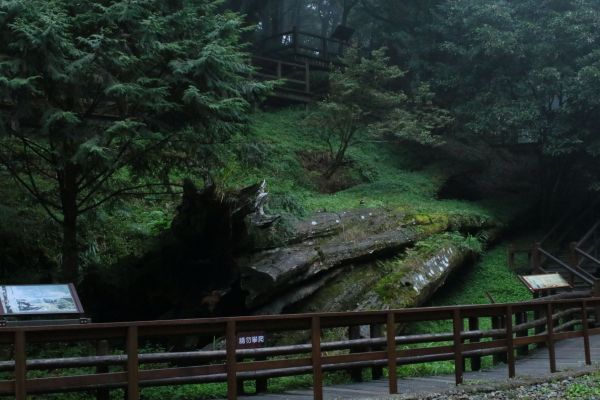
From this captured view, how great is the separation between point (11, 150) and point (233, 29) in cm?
454

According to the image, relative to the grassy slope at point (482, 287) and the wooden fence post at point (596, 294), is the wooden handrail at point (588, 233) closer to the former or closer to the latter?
the grassy slope at point (482, 287)

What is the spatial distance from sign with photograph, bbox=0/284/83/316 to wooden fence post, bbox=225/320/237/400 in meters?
2.16

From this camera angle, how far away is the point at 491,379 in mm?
10031

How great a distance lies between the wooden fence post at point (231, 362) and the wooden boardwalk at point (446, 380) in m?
1.60

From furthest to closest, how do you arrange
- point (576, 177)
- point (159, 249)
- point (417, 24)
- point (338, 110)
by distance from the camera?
point (417, 24) < point (576, 177) < point (338, 110) < point (159, 249)

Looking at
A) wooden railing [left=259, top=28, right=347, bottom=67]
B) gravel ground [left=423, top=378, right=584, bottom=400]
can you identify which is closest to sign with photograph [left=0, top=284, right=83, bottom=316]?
gravel ground [left=423, top=378, right=584, bottom=400]

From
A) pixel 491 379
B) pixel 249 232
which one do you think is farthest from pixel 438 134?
pixel 491 379

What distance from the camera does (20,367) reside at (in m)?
5.97

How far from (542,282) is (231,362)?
10727 millimetres

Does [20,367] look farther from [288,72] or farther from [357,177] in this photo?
[288,72]

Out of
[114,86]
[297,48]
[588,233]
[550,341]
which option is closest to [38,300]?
[114,86]

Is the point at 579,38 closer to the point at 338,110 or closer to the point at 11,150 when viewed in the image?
the point at 338,110

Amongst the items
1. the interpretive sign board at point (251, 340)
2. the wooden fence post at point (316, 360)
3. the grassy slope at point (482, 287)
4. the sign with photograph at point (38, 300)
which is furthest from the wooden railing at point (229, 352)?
the grassy slope at point (482, 287)

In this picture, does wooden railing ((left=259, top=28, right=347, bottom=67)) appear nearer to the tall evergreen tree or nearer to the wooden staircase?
the wooden staircase
